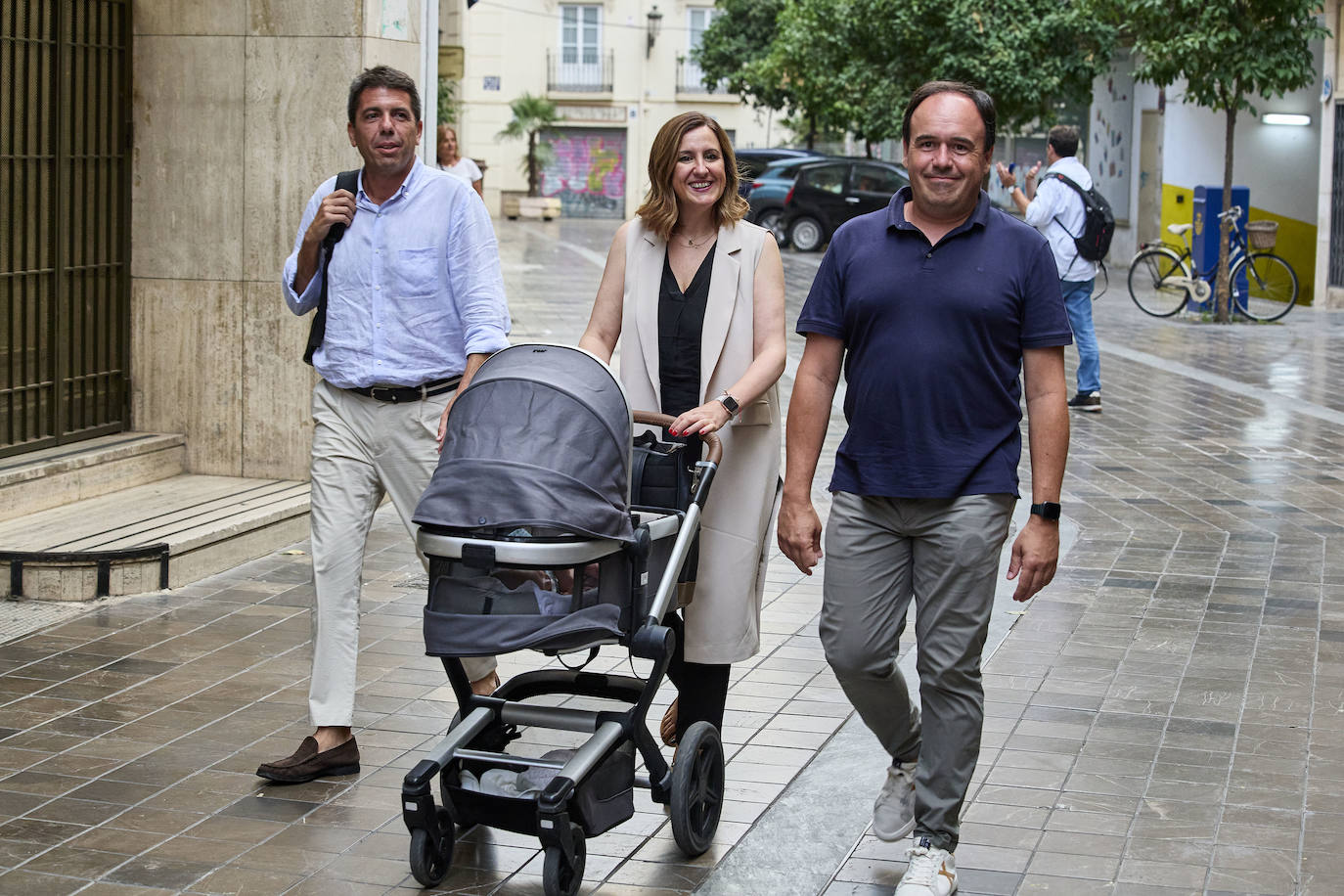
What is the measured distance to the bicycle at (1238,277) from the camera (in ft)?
67.8

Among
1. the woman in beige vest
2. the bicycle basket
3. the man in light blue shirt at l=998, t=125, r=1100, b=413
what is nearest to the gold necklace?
the woman in beige vest

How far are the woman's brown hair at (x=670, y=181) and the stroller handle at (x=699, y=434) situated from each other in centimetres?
55

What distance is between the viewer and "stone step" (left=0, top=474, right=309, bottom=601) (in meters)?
7.19

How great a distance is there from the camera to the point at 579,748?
4348 millimetres

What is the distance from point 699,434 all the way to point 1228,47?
17.2 m

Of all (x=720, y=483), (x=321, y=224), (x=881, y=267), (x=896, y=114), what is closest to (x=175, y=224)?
(x=321, y=224)

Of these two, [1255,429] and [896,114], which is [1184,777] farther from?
[896,114]

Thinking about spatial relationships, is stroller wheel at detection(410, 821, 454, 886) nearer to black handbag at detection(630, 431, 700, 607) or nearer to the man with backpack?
black handbag at detection(630, 431, 700, 607)

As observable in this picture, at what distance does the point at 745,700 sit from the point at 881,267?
88.5 inches

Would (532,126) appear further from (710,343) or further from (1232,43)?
(710,343)

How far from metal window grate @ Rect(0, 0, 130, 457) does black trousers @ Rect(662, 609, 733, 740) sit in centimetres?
446

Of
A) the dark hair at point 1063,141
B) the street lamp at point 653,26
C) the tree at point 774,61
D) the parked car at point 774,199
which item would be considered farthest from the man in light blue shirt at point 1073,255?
the street lamp at point 653,26

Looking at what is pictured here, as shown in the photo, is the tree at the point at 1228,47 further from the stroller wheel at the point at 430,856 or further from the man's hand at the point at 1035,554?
the stroller wheel at the point at 430,856

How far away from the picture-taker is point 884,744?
4.67 meters
